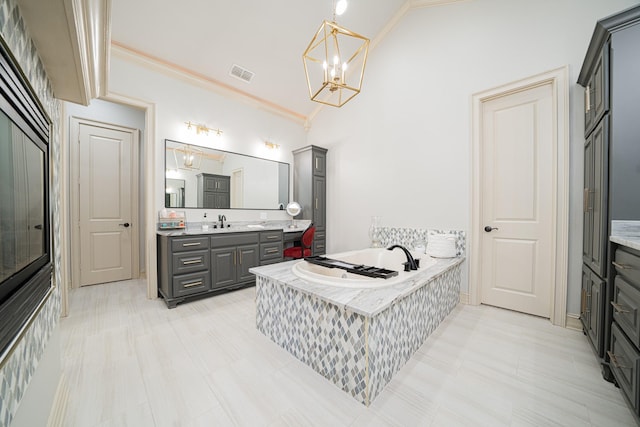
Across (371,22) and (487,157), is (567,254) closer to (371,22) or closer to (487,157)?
(487,157)

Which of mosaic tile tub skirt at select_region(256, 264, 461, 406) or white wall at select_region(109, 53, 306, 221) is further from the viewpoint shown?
white wall at select_region(109, 53, 306, 221)

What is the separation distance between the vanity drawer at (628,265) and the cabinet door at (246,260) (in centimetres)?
327

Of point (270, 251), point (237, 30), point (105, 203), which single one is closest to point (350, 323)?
point (270, 251)

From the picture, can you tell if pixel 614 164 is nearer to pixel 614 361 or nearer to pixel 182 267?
pixel 614 361

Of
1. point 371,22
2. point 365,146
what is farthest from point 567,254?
point 371,22

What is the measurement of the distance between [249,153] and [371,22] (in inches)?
104

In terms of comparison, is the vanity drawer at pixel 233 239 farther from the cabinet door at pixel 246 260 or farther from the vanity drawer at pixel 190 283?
the vanity drawer at pixel 190 283

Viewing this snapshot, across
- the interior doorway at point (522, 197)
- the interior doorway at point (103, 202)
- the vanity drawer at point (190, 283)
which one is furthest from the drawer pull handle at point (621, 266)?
the interior doorway at point (103, 202)

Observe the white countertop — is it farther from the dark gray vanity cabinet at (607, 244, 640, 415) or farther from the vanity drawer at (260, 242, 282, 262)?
the vanity drawer at (260, 242, 282, 262)

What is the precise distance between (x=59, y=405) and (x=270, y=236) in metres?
2.43

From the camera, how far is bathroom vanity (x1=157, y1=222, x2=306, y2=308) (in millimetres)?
2672

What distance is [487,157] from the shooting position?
8.95ft

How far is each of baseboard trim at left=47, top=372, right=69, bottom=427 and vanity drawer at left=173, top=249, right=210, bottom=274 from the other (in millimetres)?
1317

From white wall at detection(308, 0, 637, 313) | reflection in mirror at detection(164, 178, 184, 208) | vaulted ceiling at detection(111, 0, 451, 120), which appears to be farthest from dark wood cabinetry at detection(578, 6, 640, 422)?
reflection in mirror at detection(164, 178, 184, 208)
